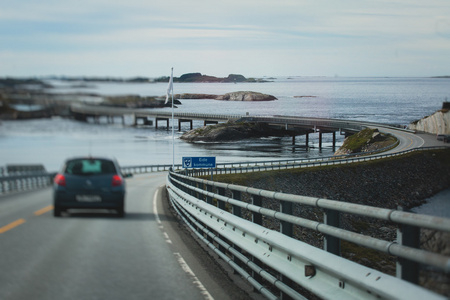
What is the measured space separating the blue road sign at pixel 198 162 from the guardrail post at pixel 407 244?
39076 mm

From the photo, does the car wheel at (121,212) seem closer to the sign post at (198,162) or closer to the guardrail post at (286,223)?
the guardrail post at (286,223)

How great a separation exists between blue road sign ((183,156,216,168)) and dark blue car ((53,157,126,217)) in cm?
3831

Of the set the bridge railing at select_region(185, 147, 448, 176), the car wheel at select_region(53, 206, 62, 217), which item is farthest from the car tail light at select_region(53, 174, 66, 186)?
the bridge railing at select_region(185, 147, 448, 176)

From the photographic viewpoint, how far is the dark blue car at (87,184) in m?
4.88

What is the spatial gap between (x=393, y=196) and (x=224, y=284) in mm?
70743

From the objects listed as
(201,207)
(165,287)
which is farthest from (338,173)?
(165,287)

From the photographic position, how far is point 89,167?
4.99 metres

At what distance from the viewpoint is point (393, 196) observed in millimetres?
76500

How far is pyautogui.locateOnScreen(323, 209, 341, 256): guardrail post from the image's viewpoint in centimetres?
627

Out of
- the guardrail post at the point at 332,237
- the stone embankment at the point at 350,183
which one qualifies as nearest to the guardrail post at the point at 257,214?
the guardrail post at the point at 332,237

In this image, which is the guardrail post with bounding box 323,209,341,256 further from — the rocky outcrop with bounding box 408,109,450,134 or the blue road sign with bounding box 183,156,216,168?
the blue road sign with bounding box 183,156,216,168

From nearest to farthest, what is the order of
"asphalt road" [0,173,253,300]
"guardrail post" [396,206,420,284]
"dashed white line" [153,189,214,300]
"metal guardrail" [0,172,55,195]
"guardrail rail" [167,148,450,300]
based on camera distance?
"guardrail rail" [167,148,450,300] < "guardrail post" [396,206,420,284] < "metal guardrail" [0,172,55,195] < "asphalt road" [0,173,253,300] < "dashed white line" [153,189,214,300]

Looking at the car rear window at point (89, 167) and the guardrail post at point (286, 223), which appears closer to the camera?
Result: the car rear window at point (89, 167)

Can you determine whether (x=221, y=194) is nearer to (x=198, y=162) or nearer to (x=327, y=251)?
(x=327, y=251)
